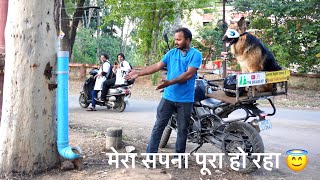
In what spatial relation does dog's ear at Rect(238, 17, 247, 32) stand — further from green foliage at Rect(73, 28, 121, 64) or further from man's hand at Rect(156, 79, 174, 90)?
green foliage at Rect(73, 28, 121, 64)

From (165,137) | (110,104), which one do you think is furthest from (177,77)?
(110,104)

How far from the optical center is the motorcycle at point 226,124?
196 inches

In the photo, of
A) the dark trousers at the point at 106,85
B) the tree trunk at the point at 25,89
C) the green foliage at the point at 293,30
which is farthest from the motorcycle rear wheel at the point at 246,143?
the green foliage at the point at 293,30

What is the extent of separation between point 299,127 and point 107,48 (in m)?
32.3

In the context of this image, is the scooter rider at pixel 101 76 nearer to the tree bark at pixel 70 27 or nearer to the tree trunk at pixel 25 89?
the tree trunk at pixel 25 89

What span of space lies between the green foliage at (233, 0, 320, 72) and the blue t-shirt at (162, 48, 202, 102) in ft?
57.6

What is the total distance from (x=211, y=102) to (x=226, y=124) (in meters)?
0.40

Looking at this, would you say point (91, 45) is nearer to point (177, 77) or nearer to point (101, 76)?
point (101, 76)

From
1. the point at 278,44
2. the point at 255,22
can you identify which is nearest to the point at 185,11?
the point at 255,22

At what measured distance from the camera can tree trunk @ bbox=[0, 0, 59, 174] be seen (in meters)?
4.27

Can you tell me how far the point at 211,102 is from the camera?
18.2ft

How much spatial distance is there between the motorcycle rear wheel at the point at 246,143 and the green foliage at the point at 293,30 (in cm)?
1725

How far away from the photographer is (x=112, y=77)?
11.6 metres

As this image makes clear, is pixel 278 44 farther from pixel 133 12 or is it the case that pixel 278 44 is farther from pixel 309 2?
pixel 133 12
